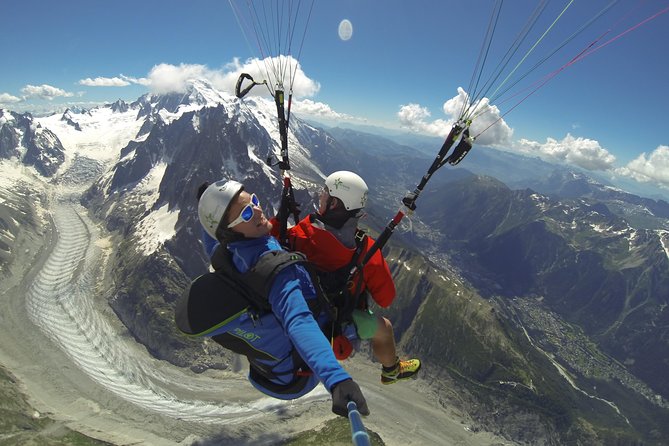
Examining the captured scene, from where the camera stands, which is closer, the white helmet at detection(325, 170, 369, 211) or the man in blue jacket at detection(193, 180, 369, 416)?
the man in blue jacket at detection(193, 180, 369, 416)

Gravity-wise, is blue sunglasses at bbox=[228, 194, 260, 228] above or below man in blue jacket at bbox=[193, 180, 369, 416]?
above

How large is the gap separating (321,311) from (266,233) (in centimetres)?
195

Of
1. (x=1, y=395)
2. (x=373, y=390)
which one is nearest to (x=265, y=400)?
(x=373, y=390)

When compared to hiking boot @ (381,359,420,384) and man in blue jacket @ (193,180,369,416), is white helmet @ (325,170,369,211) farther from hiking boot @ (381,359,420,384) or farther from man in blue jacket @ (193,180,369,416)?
hiking boot @ (381,359,420,384)

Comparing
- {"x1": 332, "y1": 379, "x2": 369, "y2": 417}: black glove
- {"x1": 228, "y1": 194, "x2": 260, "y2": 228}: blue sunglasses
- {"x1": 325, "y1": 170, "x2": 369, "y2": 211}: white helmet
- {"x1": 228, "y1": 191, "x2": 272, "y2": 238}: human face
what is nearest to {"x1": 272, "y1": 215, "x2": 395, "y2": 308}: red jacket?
{"x1": 325, "y1": 170, "x2": 369, "y2": 211}: white helmet

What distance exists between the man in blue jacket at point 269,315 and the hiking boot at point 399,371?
4.19 m

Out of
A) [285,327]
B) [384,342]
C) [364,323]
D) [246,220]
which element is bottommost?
[384,342]

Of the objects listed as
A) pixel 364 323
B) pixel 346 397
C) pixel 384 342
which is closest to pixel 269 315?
pixel 346 397

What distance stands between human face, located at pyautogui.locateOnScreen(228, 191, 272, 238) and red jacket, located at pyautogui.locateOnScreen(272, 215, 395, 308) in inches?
75.7

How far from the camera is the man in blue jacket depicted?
16.8 feet

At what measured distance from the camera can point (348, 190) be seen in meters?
10.1

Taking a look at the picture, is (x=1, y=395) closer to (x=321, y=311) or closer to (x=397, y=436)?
(x=397, y=436)

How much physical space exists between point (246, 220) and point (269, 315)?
1.87 metres

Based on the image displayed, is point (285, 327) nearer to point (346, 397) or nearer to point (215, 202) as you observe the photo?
point (346, 397)
